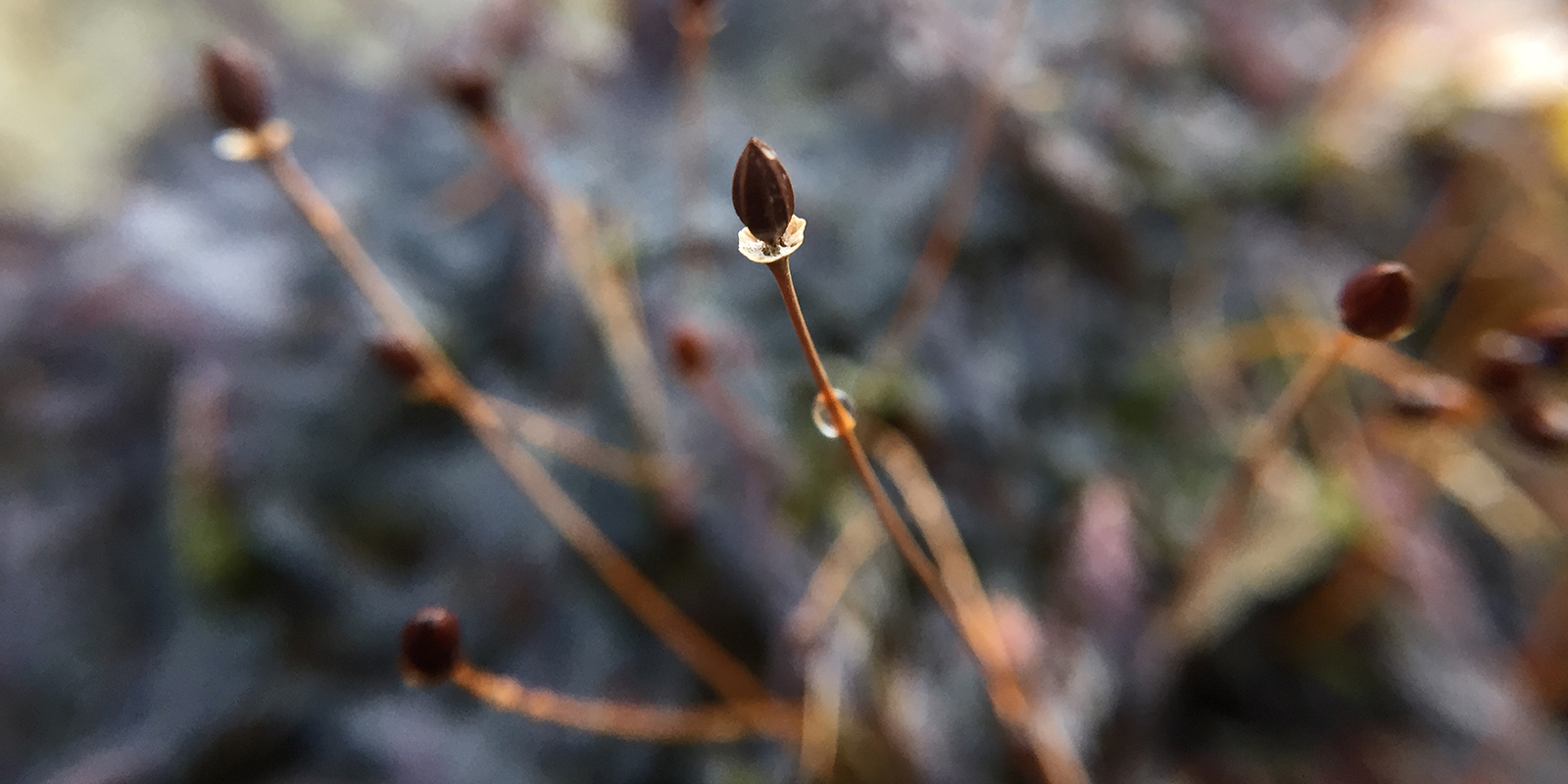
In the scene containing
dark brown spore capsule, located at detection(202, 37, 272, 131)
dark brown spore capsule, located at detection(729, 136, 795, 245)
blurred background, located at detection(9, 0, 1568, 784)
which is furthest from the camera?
blurred background, located at detection(9, 0, 1568, 784)

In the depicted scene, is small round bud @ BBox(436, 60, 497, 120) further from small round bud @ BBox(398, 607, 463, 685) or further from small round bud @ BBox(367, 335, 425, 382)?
small round bud @ BBox(398, 607, 463, 685)

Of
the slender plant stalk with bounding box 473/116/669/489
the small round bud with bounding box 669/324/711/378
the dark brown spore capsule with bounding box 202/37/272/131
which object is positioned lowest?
the small round bud with bounding box 669/324/711/378

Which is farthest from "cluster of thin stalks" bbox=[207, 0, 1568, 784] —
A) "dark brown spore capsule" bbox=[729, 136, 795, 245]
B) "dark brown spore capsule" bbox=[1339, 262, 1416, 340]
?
"dark brown spore capsule" bbox=[729, 136, 795, 245]

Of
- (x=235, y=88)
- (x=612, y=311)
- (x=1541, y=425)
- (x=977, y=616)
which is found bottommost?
(x=1541, y=425)

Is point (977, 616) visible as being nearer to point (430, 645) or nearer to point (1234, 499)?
point (1234, 499)

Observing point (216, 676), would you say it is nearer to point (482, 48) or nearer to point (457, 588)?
point (457, 588)

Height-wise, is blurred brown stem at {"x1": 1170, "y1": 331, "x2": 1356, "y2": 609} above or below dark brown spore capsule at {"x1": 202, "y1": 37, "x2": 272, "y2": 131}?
below

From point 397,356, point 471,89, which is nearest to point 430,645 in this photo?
point 397,356
